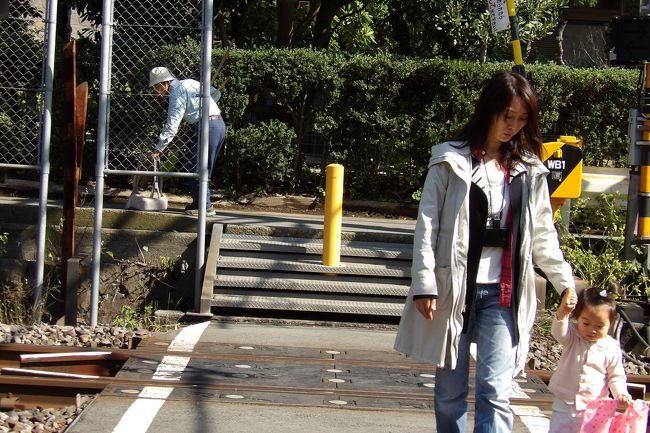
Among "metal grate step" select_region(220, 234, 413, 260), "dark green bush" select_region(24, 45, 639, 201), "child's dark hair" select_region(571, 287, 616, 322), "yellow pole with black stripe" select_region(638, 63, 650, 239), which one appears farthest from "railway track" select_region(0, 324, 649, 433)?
"dark green bush" select_region(24, 45, 639, 201)

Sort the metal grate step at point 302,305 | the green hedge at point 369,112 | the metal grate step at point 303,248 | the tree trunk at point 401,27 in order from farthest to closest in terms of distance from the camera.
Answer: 1. the tree trunk at point 401,27
2. the green hedge at point 369,112
3. the metal grate step at point 303,248
4. the metal grate step at point 302,305

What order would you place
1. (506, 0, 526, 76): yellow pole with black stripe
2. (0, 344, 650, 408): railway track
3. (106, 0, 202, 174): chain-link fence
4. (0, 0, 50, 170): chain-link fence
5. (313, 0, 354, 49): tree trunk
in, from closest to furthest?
1. (0, 344, 650, 408): railway track
2. (106, 0, 202, 174): chain-link fence
3. (506, 0, 526, 76): yellow pole with black stripe
4. (0, 0, 50, 170): chain-link fence
5. (313, 0, 354, 49): tree trunk

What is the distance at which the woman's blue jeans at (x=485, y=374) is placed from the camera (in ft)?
14.5

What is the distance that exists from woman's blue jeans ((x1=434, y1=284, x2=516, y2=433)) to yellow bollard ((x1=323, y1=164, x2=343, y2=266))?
488 cm

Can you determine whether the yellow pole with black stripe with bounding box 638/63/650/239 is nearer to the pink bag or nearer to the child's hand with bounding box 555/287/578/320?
the pink bag

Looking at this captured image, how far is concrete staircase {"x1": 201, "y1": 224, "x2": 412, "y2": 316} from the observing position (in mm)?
9102

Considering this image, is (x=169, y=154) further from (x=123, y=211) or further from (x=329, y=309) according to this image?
(x=329, y=309)

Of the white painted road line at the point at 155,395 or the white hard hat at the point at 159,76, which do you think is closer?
the white painted road line at the point at 155,395

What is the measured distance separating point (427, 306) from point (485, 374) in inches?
17.2

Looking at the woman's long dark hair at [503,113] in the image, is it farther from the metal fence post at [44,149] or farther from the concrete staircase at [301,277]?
the metal fence post at [44,149]

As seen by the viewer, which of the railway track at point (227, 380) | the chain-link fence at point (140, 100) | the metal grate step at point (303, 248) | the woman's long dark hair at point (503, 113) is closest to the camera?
the woman's long dark hair at point (503, 113)

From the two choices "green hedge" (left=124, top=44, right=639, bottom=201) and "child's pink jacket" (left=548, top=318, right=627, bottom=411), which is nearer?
"child's pink jacket" (left=548, top=318, right=627, bottom=411)

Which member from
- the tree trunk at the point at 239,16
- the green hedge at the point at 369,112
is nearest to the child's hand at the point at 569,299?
the green hedge at the point at 369,112

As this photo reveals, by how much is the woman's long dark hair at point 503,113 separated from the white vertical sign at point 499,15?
545 centimetres
